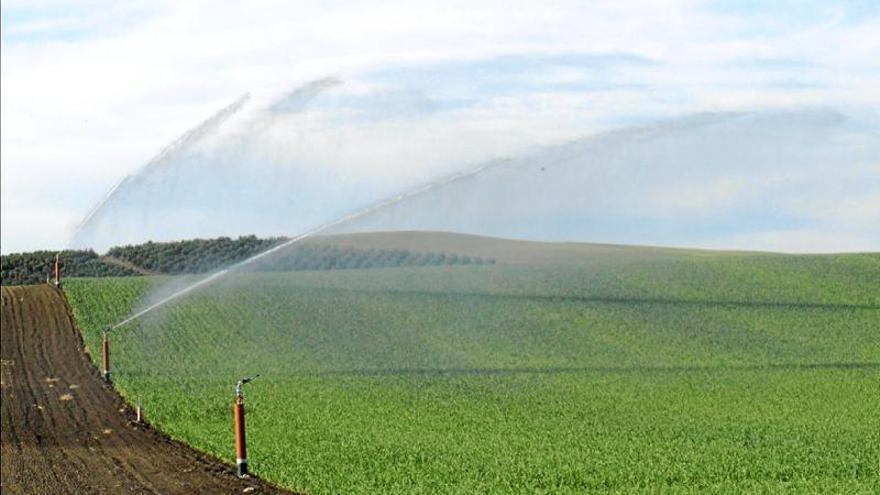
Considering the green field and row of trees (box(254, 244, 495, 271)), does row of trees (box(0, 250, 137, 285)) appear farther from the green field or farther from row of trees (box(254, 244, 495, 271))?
row of trees (box(254, 244, 495, 271))

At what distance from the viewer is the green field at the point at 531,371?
16.6m

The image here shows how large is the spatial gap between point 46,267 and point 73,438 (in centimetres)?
3286

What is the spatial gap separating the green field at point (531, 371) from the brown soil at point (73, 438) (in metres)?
0.67

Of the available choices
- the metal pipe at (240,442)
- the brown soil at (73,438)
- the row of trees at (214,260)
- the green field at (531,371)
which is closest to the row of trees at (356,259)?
the row of trees at (214,260)

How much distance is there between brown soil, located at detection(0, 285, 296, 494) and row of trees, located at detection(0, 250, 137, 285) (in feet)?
45.9

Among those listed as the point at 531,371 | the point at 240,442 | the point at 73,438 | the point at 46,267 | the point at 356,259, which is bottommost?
the point at 531,371

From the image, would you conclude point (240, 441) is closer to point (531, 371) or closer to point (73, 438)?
point (73, 438)

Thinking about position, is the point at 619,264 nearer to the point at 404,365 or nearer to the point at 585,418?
the point at 404,365

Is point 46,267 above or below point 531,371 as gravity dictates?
above

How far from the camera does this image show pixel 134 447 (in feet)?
65.4

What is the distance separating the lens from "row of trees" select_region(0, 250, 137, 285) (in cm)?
5159

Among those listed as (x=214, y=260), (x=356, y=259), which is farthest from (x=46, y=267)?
(x=356, y=259)

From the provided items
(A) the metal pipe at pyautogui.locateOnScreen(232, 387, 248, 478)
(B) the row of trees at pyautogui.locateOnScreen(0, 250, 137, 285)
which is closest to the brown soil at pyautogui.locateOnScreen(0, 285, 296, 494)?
(A) the metal pipe at pyautogui.locateOnScreen(232, 387, 248, 478)

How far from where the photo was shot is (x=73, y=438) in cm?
2123
